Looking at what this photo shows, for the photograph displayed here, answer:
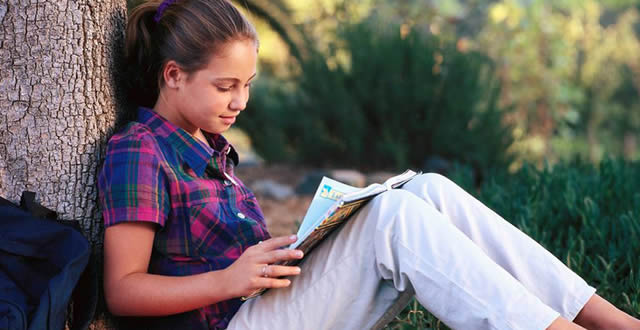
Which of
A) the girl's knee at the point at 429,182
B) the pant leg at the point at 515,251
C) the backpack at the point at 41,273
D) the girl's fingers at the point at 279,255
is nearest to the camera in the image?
the backpack at the point at 41,273

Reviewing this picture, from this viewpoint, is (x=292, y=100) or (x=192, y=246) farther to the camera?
(x=292, y=100)

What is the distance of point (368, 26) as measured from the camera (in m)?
5.74

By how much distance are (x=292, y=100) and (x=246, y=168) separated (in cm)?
89

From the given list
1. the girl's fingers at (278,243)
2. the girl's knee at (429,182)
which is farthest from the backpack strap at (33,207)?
the girl's knee at (429,182)

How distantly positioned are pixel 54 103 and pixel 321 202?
76 cm

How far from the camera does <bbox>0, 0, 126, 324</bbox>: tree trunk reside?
1.69m

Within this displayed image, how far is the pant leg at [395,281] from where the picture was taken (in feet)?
4.99

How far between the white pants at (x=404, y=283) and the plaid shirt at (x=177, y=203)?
0.50ft

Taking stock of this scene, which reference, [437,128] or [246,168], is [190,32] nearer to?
[437,128]

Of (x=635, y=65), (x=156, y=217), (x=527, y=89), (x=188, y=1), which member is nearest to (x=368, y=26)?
(x=527, y=89)

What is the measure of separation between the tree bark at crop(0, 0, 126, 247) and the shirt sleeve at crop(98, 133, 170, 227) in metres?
0.14

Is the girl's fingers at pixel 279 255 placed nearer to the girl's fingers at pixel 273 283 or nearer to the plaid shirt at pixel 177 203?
the girl's fingers at pixel 273 283

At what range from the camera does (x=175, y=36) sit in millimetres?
1740

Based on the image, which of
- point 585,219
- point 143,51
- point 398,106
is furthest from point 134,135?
point 398,106
